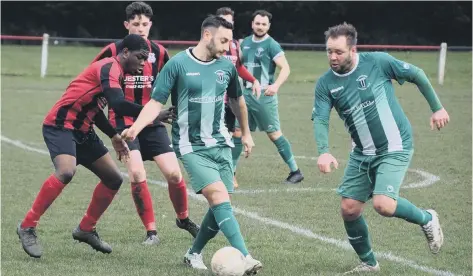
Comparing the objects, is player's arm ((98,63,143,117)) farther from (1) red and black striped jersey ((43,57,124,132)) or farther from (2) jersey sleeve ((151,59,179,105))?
(2) jersey sleeve ((151,59,179,105))

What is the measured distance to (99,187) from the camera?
26.9ft

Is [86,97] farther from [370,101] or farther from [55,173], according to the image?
[370,101]

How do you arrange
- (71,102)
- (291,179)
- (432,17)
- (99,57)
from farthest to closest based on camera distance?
(432,17)
(291,179)
(99,57)
(71,102)

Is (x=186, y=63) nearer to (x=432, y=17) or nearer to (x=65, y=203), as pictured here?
(x=65, y=203)

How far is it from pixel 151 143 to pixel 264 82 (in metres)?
4.28

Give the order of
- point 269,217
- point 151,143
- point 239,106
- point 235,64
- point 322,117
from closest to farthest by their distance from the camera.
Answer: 1. point 322,117
2. point 239,106
3. point 151,143
4. point 269,217
5. point 235,64

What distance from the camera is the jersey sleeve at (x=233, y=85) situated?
291 inches

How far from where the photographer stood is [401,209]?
278 inches

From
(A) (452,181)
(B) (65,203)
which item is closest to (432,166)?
(A) (452,181)

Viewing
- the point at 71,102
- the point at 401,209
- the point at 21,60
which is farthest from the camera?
the point at 21,60

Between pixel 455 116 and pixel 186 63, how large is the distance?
13.8m

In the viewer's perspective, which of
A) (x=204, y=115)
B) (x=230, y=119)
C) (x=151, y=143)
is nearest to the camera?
(x=204, y=115)

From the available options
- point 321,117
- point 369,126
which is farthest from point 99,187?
point 369,126

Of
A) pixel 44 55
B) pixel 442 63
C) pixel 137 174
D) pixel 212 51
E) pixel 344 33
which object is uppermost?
pixel 344 33
